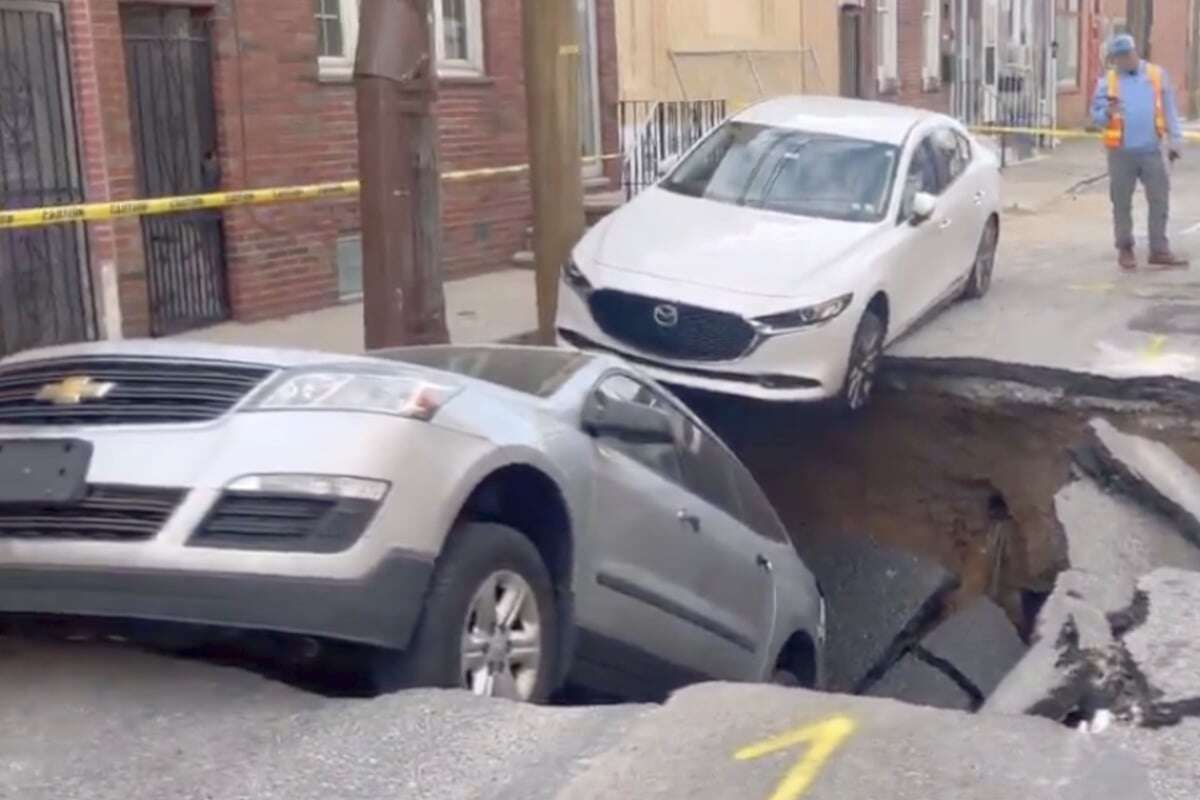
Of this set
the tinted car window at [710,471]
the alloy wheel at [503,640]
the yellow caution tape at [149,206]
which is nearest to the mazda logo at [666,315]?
the yellow caution tape at [149,206]

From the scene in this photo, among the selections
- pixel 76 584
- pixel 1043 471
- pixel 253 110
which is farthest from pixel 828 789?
pixel 253 110

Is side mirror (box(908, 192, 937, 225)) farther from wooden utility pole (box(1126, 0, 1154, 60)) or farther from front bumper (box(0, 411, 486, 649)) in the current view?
wooden utility pole (box(1126, 0, 1154, 60))

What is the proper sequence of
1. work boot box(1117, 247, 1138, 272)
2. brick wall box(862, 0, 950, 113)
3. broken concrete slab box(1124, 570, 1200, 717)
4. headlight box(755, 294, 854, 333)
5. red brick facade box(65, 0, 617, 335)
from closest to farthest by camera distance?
1. broken concrete slab box(1124, 570, 1200, 717)
2. headlight box(755, 294, 854, 333)
3. red brick facade box(65, 0, 617, 335)
4. work boot box(1117, 247, 1138, 272)
5. brick wall box(862, 0, 950, 113)

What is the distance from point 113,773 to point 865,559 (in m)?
8.11

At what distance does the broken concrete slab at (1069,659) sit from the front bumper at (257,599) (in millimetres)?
2021

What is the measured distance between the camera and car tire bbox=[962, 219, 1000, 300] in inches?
529

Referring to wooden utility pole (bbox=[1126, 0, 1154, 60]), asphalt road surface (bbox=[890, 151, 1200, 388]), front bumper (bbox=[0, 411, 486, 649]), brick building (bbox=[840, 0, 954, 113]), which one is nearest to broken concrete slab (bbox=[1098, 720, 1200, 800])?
front bumper (bbox=[0, 411, 486, 649])

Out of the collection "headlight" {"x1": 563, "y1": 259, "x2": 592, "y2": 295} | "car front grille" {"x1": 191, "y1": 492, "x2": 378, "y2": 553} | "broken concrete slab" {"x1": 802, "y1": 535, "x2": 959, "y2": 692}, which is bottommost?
"broken concrete slab" {"x1": 802, "y1": 535, "x2": 959, "y2": 692}

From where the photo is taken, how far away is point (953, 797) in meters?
4.29

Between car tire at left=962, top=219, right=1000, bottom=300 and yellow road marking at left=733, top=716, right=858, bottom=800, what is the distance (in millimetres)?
8984

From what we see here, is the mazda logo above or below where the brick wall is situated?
below

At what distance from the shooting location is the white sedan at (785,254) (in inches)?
390

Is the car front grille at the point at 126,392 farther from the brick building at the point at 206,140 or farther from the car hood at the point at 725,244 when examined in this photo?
the brick building at the point at 206,140

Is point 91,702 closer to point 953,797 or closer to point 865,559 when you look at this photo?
point 953,797
